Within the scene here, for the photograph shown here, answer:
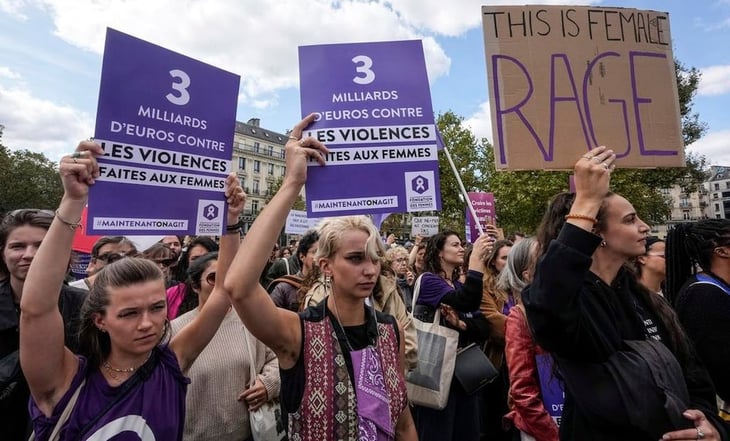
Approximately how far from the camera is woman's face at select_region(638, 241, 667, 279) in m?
4.30

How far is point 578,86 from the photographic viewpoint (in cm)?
260

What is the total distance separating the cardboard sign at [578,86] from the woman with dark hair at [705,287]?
79 cm

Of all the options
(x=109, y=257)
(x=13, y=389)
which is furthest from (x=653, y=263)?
(x=109, y=257)

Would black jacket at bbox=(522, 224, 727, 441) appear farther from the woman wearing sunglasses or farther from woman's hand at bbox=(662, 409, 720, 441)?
the woman wearing sunglasses

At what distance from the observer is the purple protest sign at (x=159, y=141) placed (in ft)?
7.48

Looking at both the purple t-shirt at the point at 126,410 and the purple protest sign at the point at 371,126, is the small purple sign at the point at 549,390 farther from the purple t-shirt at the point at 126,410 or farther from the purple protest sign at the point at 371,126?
the purple t-shirt at the point at 126,410

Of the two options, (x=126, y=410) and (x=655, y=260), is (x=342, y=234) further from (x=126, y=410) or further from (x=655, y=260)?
(x=655, y=260)

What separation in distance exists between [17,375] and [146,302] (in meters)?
0.74

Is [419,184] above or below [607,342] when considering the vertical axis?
above

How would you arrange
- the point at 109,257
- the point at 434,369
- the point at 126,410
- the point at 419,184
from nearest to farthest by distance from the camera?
the point at 126,410
the point at 419,184
the point at 434,369
the point at 109,257

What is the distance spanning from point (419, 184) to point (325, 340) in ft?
3.55

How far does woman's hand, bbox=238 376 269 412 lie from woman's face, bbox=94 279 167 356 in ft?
3.23

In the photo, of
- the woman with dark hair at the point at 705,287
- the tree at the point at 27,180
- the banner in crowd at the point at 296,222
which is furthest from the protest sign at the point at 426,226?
the tree at the point at 27,180

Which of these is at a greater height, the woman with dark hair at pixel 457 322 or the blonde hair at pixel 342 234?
the blonde hair at pixel 342 234
